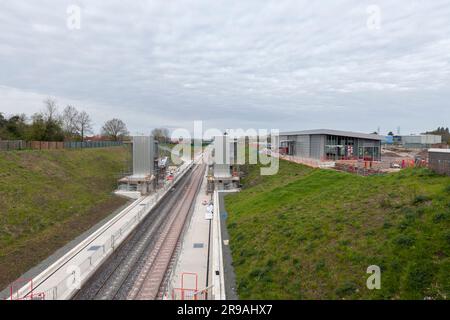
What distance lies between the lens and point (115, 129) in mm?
105812

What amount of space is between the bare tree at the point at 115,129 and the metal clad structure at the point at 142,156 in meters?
66.2

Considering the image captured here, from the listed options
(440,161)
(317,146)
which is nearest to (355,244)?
(440,161)

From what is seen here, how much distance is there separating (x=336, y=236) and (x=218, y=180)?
28.6m

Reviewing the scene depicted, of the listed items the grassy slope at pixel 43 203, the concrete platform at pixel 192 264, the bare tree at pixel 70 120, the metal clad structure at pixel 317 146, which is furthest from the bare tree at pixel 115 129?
the concrete platform at pixel 192 264

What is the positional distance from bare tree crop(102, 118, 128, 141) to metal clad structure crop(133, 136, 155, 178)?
66214 millimetres

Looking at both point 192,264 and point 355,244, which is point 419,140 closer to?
point 355,244

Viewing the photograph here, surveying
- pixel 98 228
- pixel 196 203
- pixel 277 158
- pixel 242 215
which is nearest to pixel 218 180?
pixel 196 203

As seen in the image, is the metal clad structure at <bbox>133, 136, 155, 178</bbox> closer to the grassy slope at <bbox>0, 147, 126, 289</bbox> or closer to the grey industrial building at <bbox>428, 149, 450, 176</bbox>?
the grassy slope at <bbox>0, 147, 126, 289</bbox>

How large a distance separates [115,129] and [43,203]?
281 feet

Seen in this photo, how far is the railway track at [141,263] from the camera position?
46.0 ft

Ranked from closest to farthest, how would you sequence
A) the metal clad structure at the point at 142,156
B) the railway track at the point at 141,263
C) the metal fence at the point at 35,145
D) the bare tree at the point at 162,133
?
the railway track at the point at 141,263 → the metal fence at the point at 35,145 → the metal clad structure at the point at 142,156 → the bare tree at the point at 162,133

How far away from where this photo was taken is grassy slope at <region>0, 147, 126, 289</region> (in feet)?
58.6

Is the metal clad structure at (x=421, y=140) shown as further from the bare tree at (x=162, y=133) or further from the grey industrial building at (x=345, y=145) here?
the bare tree at (x=162, y=133)
